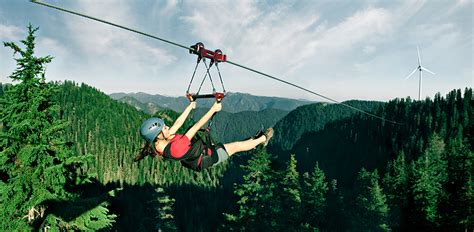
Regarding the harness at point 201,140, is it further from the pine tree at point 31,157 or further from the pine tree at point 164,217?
the pine tree at point 164,217

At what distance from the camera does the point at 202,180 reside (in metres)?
117

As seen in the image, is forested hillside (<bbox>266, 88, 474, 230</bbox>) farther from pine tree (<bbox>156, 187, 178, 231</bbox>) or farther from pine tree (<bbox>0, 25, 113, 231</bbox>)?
pine tree (<bbox>0, 25, 113, 231</bbox>)

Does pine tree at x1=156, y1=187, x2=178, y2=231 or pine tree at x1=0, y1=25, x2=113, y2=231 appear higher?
pine tree at x1=0, y1=25, x2=113, y2=231

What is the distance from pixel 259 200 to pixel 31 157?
23.9 meters

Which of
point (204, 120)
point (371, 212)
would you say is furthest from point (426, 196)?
point (204, 120)

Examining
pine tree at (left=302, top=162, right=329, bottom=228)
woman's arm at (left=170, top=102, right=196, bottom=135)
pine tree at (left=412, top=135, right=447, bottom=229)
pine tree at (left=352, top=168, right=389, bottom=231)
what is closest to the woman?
woman's arm at (left=170, top=102, right=196, bottom=135)

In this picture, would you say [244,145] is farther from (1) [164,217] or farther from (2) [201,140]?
(1) [164,217]

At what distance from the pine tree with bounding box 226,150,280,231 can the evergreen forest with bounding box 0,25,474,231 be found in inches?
3.9

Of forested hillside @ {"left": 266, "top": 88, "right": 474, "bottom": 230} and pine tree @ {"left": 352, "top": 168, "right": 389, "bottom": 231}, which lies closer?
forested hillside @ {"left": 266, "top": 88, "right": 474, "bottom": 230}

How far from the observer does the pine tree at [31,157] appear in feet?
41.4

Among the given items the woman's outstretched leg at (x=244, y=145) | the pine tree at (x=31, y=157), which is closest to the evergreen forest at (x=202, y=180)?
the pine tree at (x=31, y=157)

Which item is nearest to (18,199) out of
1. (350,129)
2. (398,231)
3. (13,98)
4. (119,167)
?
(13,98)

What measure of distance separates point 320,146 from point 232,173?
7296 centimetres

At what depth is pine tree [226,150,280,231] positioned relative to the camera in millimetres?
32625
